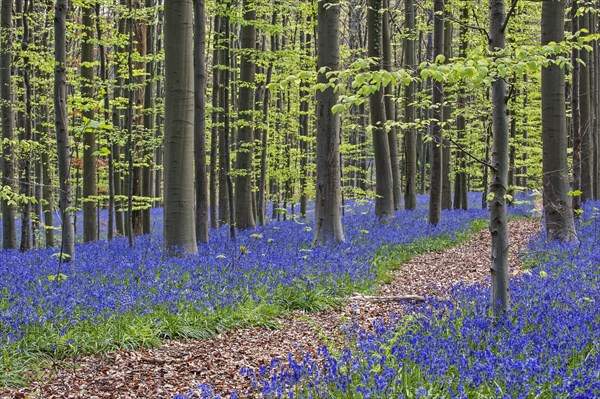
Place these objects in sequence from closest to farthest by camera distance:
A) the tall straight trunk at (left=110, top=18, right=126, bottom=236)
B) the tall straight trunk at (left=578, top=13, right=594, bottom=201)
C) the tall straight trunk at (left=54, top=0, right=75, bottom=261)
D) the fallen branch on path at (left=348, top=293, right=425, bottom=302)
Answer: the fallen branch on path at (left=348, top=293, right=425, bottom=302) → the tall straight trunk at (left=54, top=0, right=75, bottom=261) → the tall straight trunk at (left=110, top=18, right=126, bottom=236) → the tall straight trunk at (left=578, top=13, right=594, bottom=201)

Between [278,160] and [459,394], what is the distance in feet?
77.4

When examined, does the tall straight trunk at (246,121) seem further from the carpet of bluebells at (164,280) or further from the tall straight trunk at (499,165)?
the tall straight trunk at (499,165)

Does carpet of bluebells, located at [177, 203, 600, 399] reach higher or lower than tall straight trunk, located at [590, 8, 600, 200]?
lower

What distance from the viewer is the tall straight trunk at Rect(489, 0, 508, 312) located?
576 cm

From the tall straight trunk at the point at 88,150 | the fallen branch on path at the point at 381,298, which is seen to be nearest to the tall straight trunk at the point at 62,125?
the fallen branch on path at the point at 381,298

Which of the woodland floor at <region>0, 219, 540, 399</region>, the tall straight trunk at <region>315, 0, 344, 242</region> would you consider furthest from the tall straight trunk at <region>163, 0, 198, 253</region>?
the woodland floor at <region>0, 219, 540, 399</region>

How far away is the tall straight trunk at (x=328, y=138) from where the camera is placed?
12.3 metres

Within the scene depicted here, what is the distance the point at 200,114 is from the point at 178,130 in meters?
2.90

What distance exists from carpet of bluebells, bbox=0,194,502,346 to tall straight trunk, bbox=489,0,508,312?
351cm

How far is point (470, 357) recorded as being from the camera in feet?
15.0

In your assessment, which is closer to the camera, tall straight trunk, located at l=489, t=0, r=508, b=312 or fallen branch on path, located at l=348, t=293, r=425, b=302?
tall straight trunk, located at l=489, t=0, r=508, b=312

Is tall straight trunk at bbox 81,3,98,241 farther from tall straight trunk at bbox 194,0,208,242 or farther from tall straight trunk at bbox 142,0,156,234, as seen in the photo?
tall straight trunk at bbox 194,0,208,242

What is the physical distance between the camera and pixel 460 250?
47.3 ft

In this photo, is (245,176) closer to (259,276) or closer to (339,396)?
(259,276)
